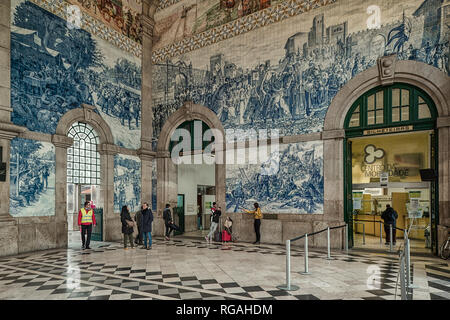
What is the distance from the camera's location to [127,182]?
48.0 ft

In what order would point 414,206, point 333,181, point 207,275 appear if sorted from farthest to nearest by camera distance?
point 414,206, point 333,181, point 207,275

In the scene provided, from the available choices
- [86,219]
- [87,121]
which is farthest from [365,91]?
[87,121]

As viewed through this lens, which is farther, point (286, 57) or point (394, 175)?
point (394, 175)

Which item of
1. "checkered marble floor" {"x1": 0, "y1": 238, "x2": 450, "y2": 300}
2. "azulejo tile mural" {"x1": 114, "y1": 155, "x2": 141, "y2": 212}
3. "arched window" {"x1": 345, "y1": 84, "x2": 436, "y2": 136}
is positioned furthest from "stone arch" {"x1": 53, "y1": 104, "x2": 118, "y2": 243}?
"arched window" {"x1": 345, "y1": 84, "x2": 436, "y2": 136}

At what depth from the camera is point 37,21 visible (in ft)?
38.0

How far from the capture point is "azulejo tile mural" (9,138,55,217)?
10.6m

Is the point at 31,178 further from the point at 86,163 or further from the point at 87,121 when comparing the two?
the point at 87,121

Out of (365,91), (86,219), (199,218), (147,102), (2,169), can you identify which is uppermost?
(147,102)

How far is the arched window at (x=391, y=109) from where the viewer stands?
400 inches

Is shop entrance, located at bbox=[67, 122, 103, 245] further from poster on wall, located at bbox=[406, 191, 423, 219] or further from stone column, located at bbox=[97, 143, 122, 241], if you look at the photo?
poster on wall, located at bbox=[406, 191, 423, 219]

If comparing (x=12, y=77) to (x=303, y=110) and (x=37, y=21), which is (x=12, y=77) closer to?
Answer: (x=37, y=21)

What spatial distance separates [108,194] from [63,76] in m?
4.65

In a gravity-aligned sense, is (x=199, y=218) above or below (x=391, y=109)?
below

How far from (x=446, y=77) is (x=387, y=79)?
4.90ft
